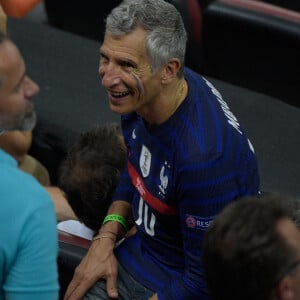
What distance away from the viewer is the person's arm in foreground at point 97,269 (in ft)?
8.52

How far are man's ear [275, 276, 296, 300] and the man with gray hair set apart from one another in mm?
568

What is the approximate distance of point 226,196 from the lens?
2260mm

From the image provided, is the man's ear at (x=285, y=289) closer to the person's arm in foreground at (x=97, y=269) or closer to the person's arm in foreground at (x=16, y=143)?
the person's arm in foreground at (x=97, y=269)

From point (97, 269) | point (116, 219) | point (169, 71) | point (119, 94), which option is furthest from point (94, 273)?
point (169, 71)

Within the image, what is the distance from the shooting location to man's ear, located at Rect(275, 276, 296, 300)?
1.70 meters

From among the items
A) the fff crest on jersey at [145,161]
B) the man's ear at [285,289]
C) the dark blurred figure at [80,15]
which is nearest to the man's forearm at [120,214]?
the fff crest on jersey at [145,161]

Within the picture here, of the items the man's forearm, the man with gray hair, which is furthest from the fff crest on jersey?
the man's forearm

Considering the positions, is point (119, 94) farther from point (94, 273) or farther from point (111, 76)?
point (94, 273)

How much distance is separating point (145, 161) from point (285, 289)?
33.6 inches

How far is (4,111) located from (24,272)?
0.36 m

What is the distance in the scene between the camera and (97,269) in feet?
8.61

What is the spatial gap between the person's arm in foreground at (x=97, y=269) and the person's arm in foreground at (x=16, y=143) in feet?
1.80

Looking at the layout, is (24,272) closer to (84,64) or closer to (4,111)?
(4,111)

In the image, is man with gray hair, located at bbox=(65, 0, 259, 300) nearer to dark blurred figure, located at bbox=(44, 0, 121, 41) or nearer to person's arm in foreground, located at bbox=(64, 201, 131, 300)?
person's arm in foreground, located at bbox=(64, 201, 131, 300)
